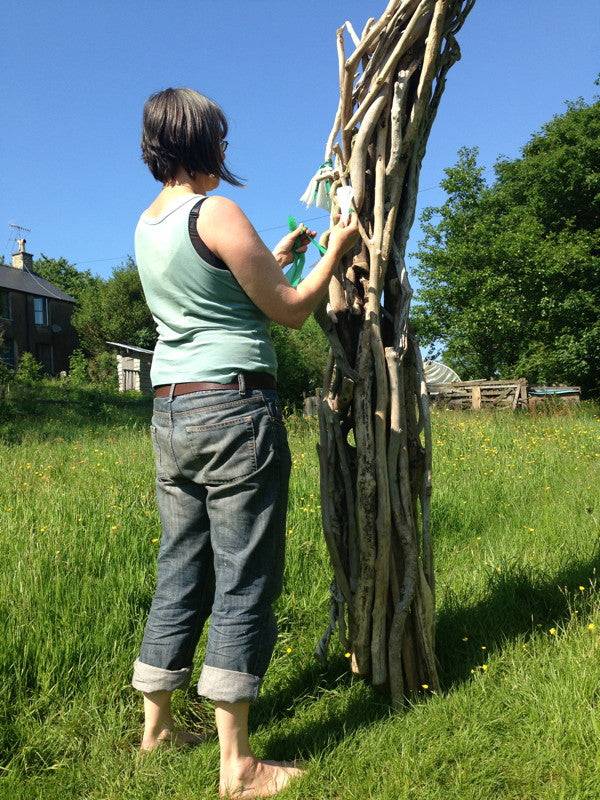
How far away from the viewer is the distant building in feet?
126

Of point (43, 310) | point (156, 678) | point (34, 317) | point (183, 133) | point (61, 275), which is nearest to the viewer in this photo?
point (183, 133)

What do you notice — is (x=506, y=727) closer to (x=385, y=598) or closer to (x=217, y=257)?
(x=385, y=598)

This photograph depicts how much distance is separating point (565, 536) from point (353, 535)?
6.73ft

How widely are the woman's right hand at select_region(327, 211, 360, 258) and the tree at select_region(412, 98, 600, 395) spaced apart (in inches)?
892

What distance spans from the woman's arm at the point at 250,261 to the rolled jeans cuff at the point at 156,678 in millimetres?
1147

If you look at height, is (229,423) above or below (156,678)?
above

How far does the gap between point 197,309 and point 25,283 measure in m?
41.9

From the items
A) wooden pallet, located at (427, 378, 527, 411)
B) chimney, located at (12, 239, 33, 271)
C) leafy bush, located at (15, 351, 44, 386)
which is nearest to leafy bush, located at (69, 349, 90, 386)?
leafy bush, located at (15, 351, 44, 386)

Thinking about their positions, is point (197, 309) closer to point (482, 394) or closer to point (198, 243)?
point (198, 243)

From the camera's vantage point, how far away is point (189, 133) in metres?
1.95

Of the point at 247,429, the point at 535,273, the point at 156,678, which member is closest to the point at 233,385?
the point at 247,429

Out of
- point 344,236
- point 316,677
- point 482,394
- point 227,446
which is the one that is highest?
point 344,236

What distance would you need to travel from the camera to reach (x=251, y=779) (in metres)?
1.93

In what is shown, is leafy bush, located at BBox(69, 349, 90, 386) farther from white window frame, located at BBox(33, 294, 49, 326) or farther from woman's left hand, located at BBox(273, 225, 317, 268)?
woman's left hand, located at BBox(273, 225, 317, 268)
